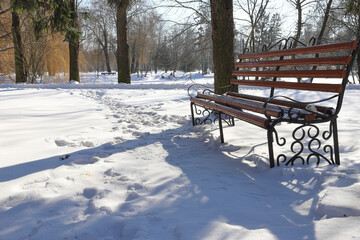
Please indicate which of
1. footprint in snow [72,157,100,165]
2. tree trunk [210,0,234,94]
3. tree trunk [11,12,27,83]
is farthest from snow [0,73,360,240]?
tree trunk [11,12,27,83]

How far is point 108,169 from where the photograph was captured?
243 cm

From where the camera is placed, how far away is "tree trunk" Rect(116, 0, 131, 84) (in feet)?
41.2

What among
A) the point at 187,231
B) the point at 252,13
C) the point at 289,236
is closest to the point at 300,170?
the point at 289,236

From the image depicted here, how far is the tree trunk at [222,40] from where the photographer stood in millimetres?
4750

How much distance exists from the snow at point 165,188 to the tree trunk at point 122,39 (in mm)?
9640

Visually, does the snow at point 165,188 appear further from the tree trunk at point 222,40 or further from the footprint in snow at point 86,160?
the tree trunk at point 222,40

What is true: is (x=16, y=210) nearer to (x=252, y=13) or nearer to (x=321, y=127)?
(x=321, y=127)

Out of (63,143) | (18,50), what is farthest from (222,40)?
(18,50)

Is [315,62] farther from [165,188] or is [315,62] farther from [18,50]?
[18,50]

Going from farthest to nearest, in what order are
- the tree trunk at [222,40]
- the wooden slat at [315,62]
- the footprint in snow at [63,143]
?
the tree trunk at [222,40], the footprint in snow at [63,143], the wooden slat at [315,62]

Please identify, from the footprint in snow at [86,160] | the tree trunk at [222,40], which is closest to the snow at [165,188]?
the footprint in snow at [86,160]

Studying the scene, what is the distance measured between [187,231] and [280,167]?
1259mm

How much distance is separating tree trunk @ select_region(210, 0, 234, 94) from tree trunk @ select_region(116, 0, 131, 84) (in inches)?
340

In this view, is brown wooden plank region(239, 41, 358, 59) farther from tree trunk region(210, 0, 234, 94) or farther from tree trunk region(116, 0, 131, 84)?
tree trunk region(116, 0, 131, 84)
